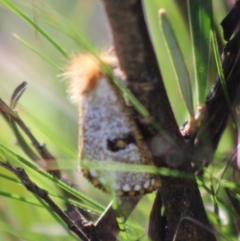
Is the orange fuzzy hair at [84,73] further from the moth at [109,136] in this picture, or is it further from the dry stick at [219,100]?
the dry stick at [219,100]

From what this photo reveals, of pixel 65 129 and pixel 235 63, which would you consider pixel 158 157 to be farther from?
pixel 65 129

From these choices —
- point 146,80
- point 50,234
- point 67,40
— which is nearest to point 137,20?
point 146,80

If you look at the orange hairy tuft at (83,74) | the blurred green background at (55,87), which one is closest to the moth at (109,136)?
the orange hairy tuft at (83,74)

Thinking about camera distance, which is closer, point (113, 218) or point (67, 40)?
point (113, 218)

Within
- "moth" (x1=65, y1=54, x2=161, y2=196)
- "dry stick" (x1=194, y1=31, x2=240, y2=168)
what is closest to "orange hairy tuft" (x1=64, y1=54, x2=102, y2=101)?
"moth" (x1=65, y1=54, x2=161, y2=196)

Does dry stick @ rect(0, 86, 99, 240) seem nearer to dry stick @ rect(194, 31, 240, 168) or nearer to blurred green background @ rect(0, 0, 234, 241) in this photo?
blurred green background @ rect(0, 0, 234, 241)

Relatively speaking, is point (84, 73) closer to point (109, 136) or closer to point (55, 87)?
point (109, 136)

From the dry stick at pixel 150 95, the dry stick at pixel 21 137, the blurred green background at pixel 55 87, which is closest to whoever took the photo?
the dry stick at pixel 150 95

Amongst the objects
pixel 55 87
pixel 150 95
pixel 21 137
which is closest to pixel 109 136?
pixel 150 95
